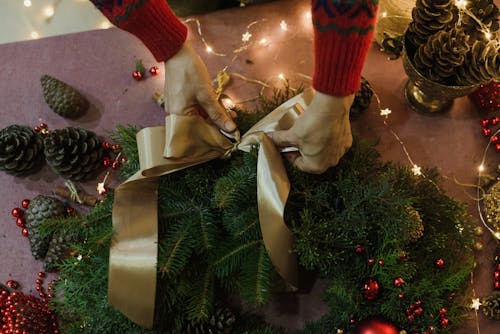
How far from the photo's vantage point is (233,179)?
0.83 m

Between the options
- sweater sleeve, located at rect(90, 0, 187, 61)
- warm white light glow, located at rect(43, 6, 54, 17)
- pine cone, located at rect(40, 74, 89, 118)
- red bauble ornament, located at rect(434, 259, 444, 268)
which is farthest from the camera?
warm white light glow, located at rect(43, 6, 54, 17)

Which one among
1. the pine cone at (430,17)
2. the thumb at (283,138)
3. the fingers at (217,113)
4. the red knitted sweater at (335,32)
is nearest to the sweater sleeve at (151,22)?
the red knitted sweater at (335,32)

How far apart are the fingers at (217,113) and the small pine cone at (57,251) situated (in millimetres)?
391

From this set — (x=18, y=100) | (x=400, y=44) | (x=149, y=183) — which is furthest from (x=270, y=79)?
(x=18, y=100)

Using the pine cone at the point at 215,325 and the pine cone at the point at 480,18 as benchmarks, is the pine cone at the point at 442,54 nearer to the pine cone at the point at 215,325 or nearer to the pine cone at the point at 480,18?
the pine cone at the point at 480,18

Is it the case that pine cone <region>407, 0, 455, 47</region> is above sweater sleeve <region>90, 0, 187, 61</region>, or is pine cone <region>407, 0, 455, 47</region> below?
below

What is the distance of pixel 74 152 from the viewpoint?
1017 millimetres

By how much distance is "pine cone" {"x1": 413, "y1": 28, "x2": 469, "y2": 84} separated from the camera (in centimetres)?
90

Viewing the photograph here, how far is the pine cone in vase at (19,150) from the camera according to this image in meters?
1.02

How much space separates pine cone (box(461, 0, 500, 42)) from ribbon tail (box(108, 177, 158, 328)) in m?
0.71

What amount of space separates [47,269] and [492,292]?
0.92 meters

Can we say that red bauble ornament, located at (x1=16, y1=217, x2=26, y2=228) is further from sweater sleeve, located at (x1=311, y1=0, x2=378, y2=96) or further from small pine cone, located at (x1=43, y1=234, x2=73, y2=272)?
sweater sleeve, located at (x1=311, y1=0, x2=378, y2=96)

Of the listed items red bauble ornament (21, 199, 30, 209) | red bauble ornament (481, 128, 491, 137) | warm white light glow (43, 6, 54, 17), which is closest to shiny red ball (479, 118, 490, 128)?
red bauble ornament (481, 128, 491, 137)

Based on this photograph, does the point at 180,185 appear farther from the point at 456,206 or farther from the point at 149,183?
the point at 456,206
